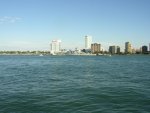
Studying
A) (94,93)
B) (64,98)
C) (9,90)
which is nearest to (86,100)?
(64,98)

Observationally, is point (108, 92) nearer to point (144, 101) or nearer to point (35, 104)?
point (144, 101)

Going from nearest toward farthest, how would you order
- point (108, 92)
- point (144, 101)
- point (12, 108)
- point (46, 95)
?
point (12, 108)
point (144, 101)
point (46, 95)
point (108, 92)

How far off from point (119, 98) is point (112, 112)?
6082mm

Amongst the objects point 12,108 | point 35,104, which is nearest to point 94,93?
point 35,104

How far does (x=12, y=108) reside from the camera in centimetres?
2303

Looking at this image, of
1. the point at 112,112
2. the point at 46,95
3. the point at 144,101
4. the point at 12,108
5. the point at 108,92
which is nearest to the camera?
the point at 112,112

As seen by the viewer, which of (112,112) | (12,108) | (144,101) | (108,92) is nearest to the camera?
(112,112)

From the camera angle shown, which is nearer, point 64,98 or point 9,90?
point 64,98

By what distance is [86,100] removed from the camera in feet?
86.5

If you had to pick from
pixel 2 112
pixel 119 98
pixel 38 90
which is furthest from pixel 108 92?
pixel 2 112

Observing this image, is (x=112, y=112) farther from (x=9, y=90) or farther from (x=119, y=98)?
(x=9, y=90)

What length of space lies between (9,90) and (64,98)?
8175 mm

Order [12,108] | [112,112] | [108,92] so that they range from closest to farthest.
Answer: [112,112], [12,108], [108,92]

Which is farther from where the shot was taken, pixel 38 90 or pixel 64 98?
→ pixel 38 90
